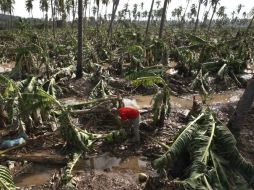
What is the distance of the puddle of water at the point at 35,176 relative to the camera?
697 cm

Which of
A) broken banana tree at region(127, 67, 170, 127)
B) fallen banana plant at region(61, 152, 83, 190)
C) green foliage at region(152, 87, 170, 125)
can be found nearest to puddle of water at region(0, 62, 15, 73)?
broken banana tree at region(127, 67, 170, 127)

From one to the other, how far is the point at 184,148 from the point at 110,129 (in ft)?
9.02

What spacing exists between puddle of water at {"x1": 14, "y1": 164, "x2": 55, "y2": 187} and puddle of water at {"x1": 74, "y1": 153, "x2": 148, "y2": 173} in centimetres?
61

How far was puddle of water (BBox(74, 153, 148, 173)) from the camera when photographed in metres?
7.55

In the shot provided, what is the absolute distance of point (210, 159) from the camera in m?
6.59

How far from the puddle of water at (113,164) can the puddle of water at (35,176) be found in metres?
0.61

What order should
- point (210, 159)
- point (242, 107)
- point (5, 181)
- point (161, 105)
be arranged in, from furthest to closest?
1. point (161, 105)
2. point (242, 107)
3. point (210, 159)
4. point (5, 181)

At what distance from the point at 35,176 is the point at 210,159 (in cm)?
356

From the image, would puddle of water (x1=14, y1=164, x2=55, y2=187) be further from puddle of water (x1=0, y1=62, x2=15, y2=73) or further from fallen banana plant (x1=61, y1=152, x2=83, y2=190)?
puddle of water (x1=0, y1=62, x2=15, y2=73)

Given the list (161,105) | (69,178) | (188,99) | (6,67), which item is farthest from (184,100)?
(6,67)

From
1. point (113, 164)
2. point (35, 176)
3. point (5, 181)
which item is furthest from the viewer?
point (113, 164)

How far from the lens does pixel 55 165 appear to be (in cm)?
754

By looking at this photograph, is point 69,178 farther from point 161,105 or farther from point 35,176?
point 161,105

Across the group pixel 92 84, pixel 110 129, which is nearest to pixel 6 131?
pixel 110 129
